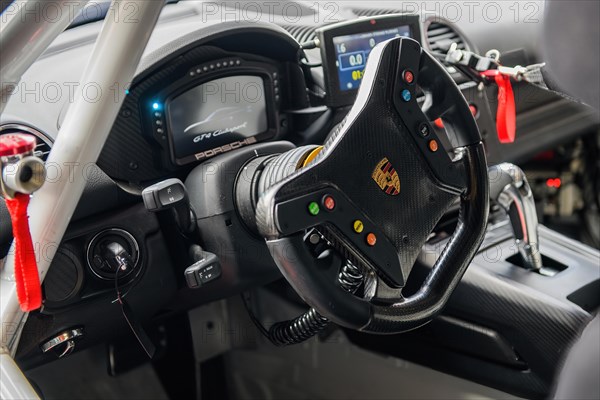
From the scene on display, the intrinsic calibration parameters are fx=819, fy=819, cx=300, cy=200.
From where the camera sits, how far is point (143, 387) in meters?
2.03

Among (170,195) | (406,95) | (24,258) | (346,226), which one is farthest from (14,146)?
(406,95)

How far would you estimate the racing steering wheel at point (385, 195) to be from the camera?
1.02 metres

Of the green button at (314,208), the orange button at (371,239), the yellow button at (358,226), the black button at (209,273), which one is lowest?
the black button at (209,273)

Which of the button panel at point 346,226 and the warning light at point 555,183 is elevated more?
the button panel at point 346,226

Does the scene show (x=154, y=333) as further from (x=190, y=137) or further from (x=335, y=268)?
(x=335, y=268)

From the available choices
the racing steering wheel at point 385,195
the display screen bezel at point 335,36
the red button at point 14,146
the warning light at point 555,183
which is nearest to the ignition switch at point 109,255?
the racing steering wheel at point 385,195

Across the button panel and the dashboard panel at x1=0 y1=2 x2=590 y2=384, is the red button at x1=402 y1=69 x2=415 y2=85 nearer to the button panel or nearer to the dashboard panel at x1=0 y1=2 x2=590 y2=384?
→ the button panel

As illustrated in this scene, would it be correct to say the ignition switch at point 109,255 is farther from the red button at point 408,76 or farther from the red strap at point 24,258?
the red button at point 408,76

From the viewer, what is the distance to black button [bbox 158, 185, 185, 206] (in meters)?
1.19

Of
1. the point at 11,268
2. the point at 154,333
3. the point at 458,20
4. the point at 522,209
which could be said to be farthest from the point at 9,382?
the point at 458,20

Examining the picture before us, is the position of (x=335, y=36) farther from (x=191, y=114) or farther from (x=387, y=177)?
(x=387, y=177)

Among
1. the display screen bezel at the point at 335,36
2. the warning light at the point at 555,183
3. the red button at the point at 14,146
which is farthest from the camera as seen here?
the warning light at the point at 555,183

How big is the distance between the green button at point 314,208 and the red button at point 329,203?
13 millimetres

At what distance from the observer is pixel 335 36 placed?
5.09 ft
